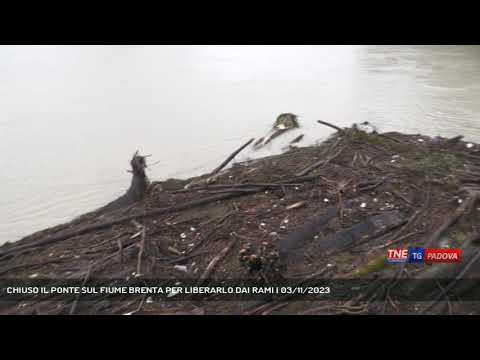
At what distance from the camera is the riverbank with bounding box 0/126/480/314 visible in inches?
162

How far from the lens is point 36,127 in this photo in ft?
39.9

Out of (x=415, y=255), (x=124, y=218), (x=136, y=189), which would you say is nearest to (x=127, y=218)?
(x=124, y=218)

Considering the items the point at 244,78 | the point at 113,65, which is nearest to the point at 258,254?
the point at 244,78

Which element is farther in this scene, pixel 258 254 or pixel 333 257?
pixel 333 257

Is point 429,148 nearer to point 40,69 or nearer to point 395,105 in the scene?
point 395,105

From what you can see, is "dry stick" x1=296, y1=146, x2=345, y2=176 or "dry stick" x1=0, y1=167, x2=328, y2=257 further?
"dry stick" x1=296, y1=146, x2=345, y2=176

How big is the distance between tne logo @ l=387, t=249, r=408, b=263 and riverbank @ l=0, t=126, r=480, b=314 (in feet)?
0.33

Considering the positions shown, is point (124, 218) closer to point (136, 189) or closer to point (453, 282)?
point (136, 189)

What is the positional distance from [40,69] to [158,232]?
69.2 feet

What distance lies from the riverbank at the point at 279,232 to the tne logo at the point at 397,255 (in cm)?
10

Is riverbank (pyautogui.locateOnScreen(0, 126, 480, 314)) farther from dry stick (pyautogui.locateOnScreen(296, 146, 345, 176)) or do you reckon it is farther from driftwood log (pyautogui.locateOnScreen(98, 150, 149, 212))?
driftwood log (pyautogui.locateOnScreen(98, 150, 149, 212))

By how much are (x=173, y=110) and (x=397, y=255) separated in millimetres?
11442

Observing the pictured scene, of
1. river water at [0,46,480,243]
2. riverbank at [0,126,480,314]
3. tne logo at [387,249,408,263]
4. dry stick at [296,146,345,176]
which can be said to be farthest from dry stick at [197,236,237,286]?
river water at [0,46,480,243]

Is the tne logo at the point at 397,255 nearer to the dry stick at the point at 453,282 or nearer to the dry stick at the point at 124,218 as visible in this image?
the dry stick at the point at 453,282
